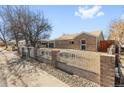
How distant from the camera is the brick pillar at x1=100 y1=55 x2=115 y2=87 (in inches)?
152

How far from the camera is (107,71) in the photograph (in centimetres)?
399

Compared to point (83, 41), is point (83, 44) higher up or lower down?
lower down

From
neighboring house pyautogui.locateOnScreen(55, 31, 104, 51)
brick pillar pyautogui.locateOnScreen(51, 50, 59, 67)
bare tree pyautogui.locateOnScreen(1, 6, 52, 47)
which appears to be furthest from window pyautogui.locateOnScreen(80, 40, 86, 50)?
brick pillar pyautogui.locateOnScreen(51, 50, 59, 67)

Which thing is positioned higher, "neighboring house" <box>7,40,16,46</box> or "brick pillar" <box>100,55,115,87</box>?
"neighboring house" <box>7,40,16,46</box>

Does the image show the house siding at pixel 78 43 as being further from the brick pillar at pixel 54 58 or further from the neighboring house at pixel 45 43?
the brick pillar at pixel 54 58

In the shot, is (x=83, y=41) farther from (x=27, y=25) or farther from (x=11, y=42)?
(x=11, y=42)

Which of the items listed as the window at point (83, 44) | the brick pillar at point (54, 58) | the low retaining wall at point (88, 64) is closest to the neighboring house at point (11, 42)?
the window at point (83, 44)

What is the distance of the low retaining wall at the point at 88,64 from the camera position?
12.9 feet

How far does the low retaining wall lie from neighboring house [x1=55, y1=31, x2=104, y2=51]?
2171 millimetres

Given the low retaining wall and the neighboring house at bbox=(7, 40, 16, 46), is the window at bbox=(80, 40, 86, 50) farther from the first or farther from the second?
the neighboring house at bbox=(7, 40, 16, 46)

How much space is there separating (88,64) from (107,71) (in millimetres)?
810

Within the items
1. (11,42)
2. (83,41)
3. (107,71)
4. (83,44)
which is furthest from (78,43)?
(11,42)

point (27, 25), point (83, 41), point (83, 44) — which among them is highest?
point (27, 25)
